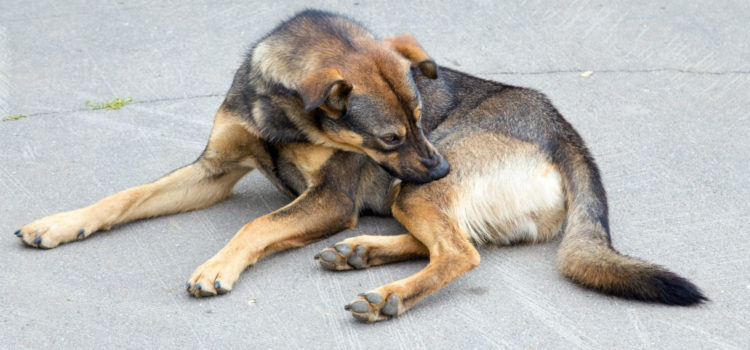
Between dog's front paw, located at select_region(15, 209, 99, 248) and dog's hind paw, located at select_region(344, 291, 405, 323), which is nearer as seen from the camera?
dog's hind paw, located at select_region(344, 291, 405, 323)

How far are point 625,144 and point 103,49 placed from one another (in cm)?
416

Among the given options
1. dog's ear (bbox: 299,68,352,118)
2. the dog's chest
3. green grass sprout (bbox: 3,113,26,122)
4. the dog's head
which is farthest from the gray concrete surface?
dog's ear (bbox: 299,68,352,118)

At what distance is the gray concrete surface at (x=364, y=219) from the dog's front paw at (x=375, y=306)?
0.06m

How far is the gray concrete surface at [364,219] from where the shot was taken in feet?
12.2

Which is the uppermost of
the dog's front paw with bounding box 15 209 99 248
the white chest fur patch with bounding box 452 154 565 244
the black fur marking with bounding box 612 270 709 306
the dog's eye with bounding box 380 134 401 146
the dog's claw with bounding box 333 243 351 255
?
the black fur marking with bounding box 612 270 709 306

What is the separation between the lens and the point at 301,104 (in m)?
4.26

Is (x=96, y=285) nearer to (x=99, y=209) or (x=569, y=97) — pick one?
(x=99, y=209)

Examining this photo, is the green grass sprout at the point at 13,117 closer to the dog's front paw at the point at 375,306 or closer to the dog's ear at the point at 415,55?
the dog's ear at the point at 415,55

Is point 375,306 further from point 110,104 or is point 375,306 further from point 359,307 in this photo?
point 110,104

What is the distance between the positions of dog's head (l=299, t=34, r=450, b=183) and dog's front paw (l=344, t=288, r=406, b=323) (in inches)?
27.6

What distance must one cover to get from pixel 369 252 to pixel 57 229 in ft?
5.38

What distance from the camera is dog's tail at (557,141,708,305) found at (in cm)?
373

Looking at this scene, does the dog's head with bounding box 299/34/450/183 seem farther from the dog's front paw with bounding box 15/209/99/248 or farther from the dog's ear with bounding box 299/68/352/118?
the dog's front paw with bounding box 15/209/99/248

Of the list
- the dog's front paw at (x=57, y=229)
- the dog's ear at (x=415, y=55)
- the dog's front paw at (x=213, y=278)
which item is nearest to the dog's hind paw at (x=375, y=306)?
the dog's front paw at (x=213, y=278)
